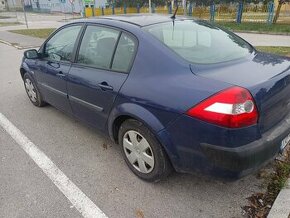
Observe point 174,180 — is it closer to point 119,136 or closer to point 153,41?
point 119,136

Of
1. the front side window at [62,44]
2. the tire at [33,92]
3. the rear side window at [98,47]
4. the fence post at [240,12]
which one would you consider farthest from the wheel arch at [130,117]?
the fence post at [240,12]

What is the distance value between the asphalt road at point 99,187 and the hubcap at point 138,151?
7.0 inches

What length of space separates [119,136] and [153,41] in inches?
41.2

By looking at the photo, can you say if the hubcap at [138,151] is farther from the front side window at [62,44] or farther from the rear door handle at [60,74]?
the front side window at [62,44]

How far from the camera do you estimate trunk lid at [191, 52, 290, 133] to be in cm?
223

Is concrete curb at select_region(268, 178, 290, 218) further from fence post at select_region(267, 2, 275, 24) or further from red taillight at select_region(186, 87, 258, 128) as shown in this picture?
fence post at select_region(267, 2, 275, 24)

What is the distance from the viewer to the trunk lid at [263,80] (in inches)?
87.7

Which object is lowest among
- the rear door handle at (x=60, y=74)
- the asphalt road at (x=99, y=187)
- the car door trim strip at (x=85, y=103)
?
the asphalt road at (x=99, y=187)

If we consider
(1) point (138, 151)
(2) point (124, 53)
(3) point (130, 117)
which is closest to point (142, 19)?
(2) point (124, 53)

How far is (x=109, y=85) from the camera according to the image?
2875 millimetres

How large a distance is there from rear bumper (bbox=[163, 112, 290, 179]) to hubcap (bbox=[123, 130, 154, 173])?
0.39 metres

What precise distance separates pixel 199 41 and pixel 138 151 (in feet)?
4.27

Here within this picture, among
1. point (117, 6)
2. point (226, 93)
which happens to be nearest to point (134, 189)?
point (226, 93)

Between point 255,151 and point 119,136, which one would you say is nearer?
point 255,151
